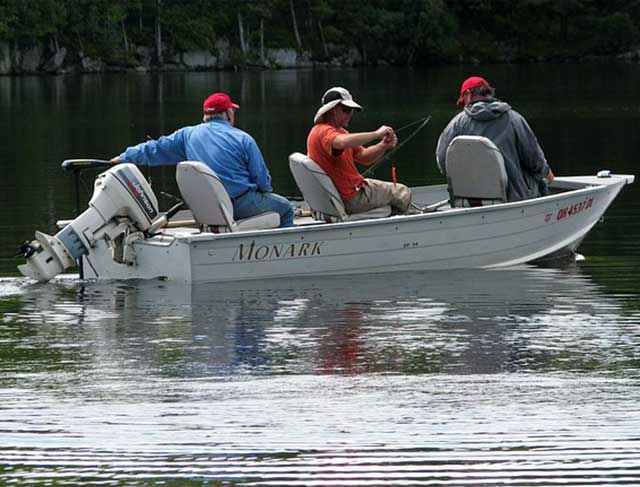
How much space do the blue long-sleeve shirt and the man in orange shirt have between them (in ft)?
1.77

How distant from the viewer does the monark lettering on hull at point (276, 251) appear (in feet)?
42.9

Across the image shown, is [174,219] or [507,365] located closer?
[507,365]

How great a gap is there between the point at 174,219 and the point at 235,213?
140 centimetres

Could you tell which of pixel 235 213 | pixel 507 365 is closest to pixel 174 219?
pixel 235 213

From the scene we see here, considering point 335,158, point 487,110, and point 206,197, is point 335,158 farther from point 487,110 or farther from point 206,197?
point 487,110

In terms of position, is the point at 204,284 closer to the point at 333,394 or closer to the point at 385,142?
the point at 385,142

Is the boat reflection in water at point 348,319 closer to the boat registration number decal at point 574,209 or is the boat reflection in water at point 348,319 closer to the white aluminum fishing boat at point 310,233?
the white aluminum fishing boat at point 310,233

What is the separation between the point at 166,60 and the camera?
91562 mm

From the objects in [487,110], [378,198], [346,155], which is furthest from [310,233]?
[487,110]

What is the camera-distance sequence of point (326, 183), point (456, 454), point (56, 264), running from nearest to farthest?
point (456, 454), point (56, 264), point (326, 183)

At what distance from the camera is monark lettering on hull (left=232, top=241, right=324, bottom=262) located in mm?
13062

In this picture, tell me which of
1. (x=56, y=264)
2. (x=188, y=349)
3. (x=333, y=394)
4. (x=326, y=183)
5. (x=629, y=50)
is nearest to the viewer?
(x=333, y=394)

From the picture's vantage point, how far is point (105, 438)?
8.39 meters

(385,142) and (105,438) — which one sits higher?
(385,142)
